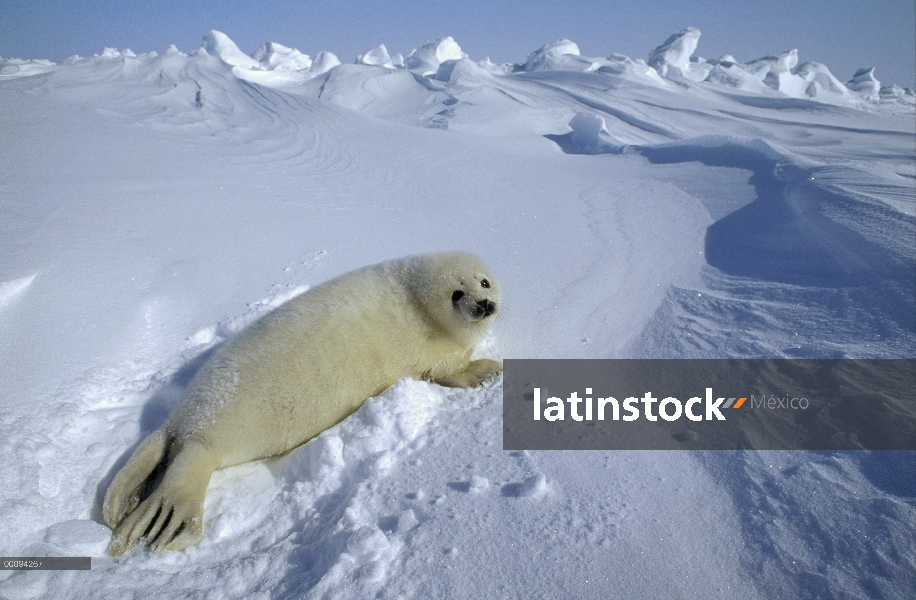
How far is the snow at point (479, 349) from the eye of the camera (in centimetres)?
122

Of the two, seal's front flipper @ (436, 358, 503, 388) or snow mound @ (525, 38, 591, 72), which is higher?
snow mound @ (525, 38, 591, 72)

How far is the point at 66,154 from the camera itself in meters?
3.62

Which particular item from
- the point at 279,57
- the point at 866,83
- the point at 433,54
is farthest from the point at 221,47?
the point at 866,83

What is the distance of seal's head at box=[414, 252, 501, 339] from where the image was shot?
217 cm

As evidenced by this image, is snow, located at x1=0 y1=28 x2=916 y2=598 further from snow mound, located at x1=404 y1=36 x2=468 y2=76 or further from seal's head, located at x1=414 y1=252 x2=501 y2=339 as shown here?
snow mound, located at x1=404 y1=36 x2=468 y2=76

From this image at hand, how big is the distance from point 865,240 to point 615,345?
1.60 m

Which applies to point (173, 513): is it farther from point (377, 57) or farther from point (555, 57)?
point (377, 57)

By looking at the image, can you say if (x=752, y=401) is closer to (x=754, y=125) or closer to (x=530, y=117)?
(x=530, y=117)

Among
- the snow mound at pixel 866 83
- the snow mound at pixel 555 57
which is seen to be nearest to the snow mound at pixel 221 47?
the snow mound at pixel 555 57

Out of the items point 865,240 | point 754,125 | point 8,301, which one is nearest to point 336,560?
point 8,301

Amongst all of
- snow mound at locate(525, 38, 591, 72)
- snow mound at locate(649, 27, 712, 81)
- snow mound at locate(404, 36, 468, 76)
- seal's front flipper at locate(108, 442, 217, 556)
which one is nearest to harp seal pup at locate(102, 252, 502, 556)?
seal's front flipper at locate(108, 442, 217, 556)

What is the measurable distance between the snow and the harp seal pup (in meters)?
0.09

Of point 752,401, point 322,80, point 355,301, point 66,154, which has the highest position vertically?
point 322,80

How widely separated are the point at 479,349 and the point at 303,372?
0.89 metres
